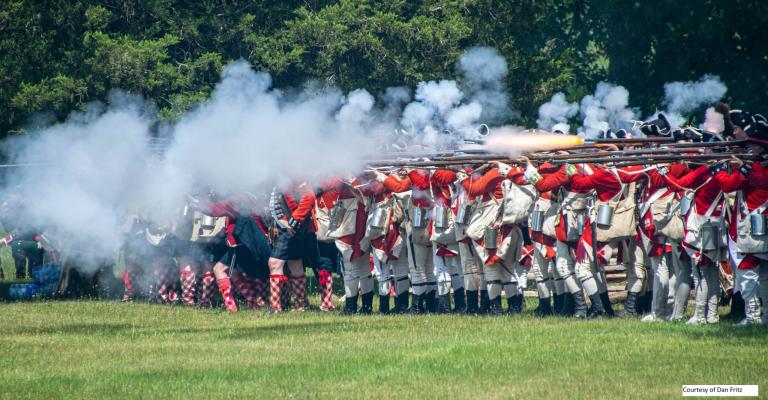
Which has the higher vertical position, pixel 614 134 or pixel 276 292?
pixel 614 134

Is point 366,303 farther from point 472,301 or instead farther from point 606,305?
point 606,305

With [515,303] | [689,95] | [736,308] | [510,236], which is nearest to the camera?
[736,308]

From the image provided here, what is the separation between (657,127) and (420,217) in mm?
3572

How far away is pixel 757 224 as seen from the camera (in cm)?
1415

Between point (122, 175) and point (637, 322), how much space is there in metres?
7.36

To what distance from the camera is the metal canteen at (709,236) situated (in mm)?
14570

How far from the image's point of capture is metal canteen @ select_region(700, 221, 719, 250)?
1457cm

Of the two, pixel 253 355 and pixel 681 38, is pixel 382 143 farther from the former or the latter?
pixel 681 38

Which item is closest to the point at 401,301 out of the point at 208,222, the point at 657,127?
the point at 208,222

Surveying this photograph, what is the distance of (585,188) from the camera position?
1599 centimetres

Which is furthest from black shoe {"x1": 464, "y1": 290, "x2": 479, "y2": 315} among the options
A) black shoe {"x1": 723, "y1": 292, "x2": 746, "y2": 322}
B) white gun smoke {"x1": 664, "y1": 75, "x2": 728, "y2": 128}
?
white gun smoke {"x1": 664, "y1": 75, "x2": 728, "y2": 128}

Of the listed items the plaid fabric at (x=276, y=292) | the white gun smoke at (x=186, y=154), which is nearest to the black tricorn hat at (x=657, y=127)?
the white gun smoke at (x=186, y=154)

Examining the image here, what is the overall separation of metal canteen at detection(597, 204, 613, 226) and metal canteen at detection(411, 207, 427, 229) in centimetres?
245

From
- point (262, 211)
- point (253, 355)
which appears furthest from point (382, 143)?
point (253, 355)
